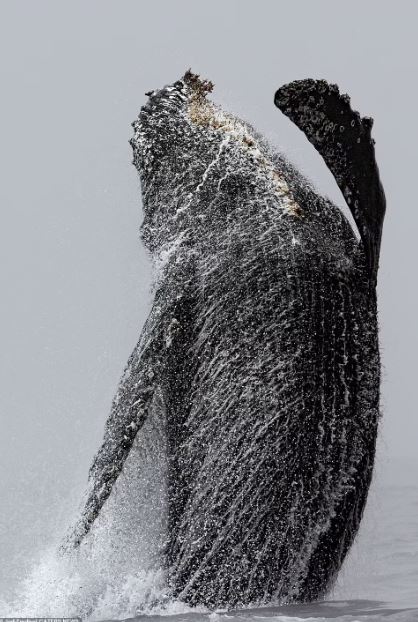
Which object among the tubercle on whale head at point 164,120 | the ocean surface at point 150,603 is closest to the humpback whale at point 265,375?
the ocean surface at point 150,603

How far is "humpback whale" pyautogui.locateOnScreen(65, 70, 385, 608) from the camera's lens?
6777mm

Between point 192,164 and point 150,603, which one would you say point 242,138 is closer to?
point 192,164

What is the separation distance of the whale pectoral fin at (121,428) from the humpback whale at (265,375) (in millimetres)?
13

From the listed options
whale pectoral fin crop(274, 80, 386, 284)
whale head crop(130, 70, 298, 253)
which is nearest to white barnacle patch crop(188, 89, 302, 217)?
whale head crop(130, 70, 298, 253)

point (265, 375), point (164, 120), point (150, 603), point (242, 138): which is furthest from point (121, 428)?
point (164, 120)

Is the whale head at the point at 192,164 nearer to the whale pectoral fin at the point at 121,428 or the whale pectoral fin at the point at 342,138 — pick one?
Result: the whale pectoral fin at the point at 342,138

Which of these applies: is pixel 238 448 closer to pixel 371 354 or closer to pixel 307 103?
pixel 371 354

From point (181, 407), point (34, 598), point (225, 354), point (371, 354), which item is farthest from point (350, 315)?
point (34, 598)

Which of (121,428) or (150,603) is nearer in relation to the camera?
(150,603)

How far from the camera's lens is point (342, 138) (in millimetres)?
7020

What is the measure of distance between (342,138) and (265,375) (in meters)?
1.72

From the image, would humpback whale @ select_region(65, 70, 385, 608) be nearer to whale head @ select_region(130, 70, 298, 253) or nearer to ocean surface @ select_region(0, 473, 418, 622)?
whale head @ select_region(130, 70, 298, 253)

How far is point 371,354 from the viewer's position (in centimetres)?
705

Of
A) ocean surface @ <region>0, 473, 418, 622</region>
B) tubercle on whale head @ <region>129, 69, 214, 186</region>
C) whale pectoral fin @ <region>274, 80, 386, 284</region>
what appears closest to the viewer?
ocean surface @ <region>0, 473, 418, 622</region>
